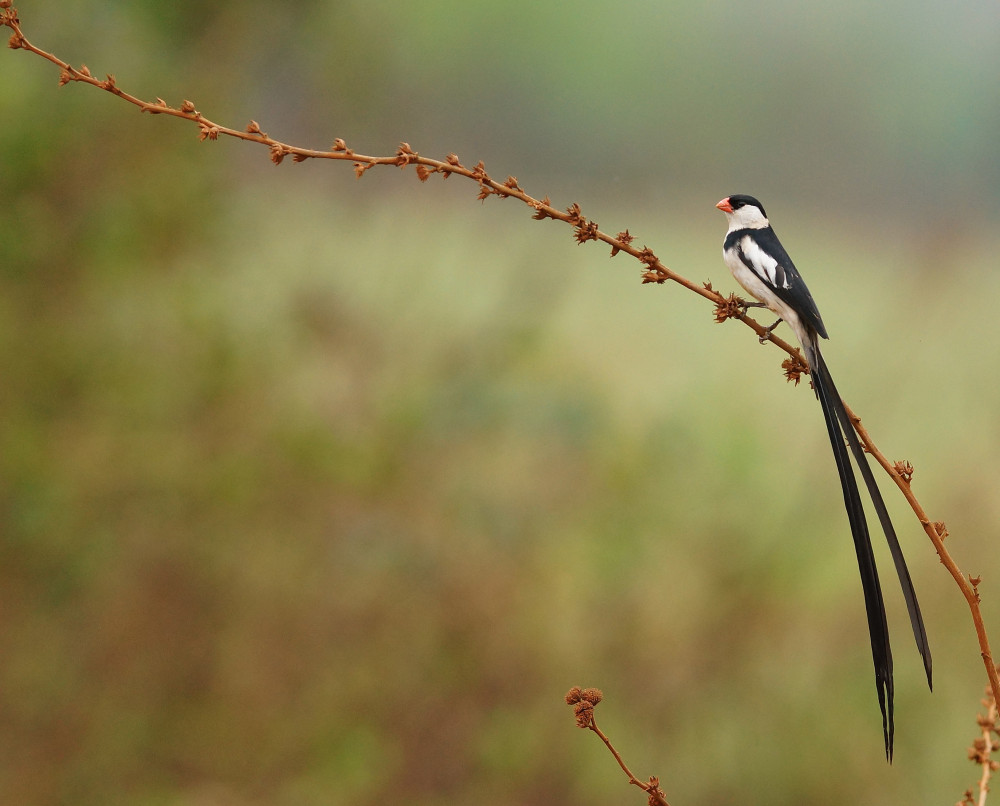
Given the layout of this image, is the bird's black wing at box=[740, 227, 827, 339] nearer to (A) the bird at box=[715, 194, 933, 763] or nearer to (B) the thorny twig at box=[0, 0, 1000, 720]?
(A) the bird at box=[715, 194, 933, 763]

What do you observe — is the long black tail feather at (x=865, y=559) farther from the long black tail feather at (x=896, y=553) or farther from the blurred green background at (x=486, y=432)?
the blurred green background at (x=486, y=432)

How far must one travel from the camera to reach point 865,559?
508 mm

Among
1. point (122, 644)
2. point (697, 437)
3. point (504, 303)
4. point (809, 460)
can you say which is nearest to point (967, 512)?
point (809, 460)

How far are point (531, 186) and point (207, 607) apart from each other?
1087 millimetres

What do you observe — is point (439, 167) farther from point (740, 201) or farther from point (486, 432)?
point (486, 432)

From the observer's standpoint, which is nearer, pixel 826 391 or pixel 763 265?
pixel 826 391

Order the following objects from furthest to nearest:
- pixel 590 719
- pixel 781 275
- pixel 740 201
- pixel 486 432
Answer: pixel 486 432 < pixel 740 201 < pixel 781 275 < pixel 590 719

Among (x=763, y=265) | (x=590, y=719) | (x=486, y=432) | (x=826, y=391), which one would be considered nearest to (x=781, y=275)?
(x=763, y=265)

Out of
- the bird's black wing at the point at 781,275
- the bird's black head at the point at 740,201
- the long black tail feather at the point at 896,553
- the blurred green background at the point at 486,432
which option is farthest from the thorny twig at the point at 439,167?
the blurred green background at the point at 486,432

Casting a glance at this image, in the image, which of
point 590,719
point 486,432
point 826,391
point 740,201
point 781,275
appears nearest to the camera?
point 590,719

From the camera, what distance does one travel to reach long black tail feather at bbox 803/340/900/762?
0.47 m

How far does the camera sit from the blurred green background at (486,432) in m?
1.77

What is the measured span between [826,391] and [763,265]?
0.63 feet

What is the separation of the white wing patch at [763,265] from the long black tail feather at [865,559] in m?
0.14
